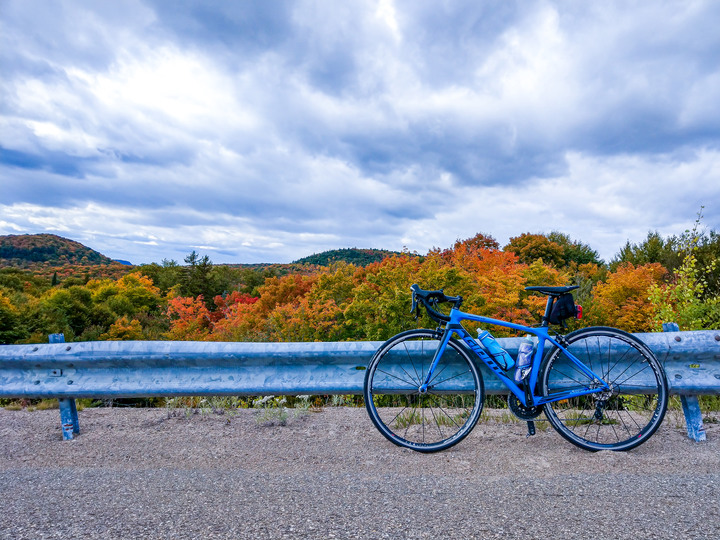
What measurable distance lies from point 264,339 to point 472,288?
7.69 meters

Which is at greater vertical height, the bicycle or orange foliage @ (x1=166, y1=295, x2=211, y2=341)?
the bicycle

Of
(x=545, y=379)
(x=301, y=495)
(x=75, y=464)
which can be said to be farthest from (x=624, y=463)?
(x=75, y=464)

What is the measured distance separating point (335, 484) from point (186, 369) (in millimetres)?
1634

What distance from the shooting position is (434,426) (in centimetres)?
356

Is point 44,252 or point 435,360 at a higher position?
point 44,252

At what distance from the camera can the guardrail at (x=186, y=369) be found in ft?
11.1

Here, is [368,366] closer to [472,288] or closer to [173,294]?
[472,288]

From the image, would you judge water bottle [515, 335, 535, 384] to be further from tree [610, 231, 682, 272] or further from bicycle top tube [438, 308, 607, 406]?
tree [610, 231, 682, 272]

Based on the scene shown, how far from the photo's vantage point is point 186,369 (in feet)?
11.3

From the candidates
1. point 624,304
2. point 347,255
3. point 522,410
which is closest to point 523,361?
point 522,410

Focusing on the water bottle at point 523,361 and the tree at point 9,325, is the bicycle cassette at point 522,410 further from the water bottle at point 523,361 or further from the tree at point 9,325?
the tree at point 9,325

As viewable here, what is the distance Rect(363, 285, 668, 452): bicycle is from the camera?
3.17 metres

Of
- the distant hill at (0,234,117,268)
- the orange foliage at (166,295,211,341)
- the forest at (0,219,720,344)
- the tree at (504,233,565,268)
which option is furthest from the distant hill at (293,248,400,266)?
the distant hill at (0,234,117,268)

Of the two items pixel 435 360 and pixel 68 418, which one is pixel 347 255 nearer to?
pixel 68 418
